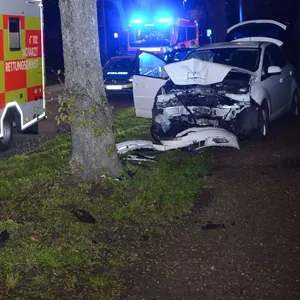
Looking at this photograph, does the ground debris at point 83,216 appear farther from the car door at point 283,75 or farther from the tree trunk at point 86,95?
the car door at point 283,75

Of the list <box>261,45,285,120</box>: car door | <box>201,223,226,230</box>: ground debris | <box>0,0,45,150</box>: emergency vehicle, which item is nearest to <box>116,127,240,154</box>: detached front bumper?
<box>261,45,285,120</box>: car door

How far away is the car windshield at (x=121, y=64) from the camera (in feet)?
69.7

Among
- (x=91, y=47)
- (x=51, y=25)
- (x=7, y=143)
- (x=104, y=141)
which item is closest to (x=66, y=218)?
(x=104, y=141)

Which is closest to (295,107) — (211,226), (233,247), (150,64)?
(150,64)

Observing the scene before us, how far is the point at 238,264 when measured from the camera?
547 cm

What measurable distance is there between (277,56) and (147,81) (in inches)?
103

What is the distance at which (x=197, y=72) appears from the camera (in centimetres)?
1070

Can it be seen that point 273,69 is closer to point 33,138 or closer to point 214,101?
point 214,101

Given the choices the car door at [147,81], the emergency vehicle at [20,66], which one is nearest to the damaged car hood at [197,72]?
the car door at [147,81]

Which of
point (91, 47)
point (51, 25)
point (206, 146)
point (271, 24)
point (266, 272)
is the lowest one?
point (266, 272)

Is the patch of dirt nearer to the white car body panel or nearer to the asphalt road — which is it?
the white car body panel

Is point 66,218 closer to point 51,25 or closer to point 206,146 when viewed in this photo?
point 206,146

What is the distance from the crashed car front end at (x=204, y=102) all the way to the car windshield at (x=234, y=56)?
0.61 meters

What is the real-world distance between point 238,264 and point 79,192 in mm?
2806
